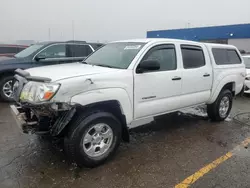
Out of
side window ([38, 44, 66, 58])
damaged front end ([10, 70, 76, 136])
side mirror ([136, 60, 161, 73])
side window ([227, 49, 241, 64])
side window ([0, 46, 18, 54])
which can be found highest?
side window ([0, 46, 18, 54])

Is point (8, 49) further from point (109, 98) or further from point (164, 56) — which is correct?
point (109, 98)

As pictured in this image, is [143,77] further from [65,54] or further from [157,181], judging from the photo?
[65,54]

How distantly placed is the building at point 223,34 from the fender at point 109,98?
29319 millimetres

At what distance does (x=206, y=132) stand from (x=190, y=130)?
12.8 inches

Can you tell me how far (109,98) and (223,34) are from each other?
31.7 metres

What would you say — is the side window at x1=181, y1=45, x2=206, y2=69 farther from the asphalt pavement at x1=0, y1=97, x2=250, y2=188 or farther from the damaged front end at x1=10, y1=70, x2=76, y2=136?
the damaged front end at x1=10, y1=70, x2=76, y2=136

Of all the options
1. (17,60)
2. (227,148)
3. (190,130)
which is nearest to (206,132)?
(190,130)

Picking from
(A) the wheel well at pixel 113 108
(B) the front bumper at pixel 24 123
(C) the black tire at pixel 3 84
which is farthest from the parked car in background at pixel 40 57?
(A) the wheel well at pixel 113 108

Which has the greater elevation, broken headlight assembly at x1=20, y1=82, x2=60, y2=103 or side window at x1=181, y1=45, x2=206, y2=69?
side window at x1=181, y1=45, x2=206, y2=69

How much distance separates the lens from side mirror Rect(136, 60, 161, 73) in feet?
12.5

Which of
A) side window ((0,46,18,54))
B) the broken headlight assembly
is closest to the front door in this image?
the broken headlight assembly

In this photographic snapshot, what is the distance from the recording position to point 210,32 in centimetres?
3275

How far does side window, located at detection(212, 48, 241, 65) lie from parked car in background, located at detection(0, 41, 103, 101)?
4525 mm

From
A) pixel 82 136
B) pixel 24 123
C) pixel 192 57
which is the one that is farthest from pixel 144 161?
pixel 192 57
